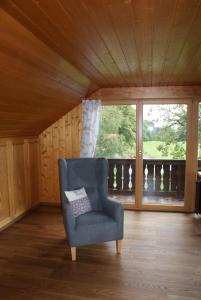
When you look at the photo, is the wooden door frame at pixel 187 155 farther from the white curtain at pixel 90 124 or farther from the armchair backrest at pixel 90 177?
the armchair backrest at pixel 90 177

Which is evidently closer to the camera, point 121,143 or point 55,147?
point 121,143

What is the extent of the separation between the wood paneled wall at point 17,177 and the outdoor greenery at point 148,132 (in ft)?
4.02

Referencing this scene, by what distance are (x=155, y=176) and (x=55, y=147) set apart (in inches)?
76.7

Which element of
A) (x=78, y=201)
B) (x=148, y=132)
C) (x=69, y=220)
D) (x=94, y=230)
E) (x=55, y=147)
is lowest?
(x=94, y=230)

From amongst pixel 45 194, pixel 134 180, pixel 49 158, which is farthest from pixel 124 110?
pixel 45 194

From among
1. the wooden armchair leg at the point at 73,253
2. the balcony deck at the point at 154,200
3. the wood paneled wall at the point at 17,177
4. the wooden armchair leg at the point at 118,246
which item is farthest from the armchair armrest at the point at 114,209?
the wood paneled wall at the point at 17,177

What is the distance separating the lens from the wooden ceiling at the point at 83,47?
136 cm

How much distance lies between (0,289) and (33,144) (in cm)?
247

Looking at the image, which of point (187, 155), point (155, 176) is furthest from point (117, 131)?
point (187, 155)

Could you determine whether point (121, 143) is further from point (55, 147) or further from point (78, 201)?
point (78, 201)

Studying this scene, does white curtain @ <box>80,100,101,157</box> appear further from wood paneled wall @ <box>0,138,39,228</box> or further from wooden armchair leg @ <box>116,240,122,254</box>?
wooden armchair leg @ <box>116,240,122,254</box>

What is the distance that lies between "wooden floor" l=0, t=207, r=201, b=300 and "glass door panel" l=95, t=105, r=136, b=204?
967 mm

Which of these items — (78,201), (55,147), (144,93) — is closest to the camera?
(78,201)

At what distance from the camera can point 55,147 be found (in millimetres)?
4133
